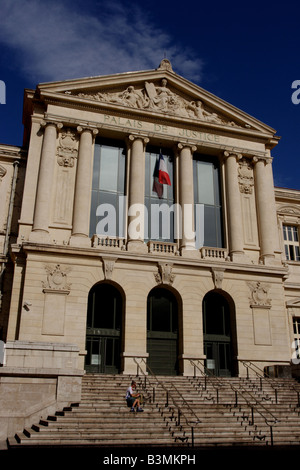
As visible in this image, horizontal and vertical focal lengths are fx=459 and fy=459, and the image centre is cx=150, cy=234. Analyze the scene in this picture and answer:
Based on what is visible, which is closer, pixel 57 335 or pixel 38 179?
pixel 57 335

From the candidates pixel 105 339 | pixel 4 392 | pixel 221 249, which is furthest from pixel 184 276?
pixel 4 392

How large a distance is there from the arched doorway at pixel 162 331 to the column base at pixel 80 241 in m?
4.60

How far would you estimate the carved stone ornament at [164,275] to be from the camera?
85.1 feet

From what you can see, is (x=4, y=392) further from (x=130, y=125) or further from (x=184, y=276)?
(x=130, y=125)

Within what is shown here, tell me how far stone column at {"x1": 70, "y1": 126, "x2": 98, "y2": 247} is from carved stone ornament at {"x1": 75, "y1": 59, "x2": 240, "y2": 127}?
9.58 ft

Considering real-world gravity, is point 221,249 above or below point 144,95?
below

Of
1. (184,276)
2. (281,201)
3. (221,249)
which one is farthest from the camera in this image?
(281,201)

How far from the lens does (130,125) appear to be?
2955 centimetres

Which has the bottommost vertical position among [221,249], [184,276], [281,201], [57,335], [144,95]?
[57,335]

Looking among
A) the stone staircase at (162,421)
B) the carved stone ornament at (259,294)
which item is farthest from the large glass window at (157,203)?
the stone staircase at (162,421)

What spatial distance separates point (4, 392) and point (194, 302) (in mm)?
12340

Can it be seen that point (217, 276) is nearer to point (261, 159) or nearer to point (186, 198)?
point (186, 198)

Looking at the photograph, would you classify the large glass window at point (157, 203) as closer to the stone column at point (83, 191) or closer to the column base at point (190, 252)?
the column base at point (190, 252)

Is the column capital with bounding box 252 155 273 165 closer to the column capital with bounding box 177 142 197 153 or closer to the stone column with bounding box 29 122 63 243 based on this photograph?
the column capital with bounding box 177 142 197 153
